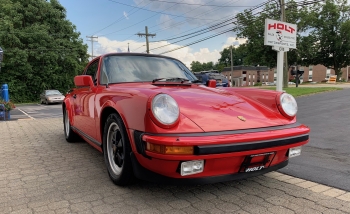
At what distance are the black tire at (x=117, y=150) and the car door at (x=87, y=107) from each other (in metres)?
0.54

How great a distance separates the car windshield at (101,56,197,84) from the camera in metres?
3.43

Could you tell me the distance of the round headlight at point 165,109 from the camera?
85.6 inches

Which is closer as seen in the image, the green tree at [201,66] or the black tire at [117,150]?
the black tire at [117,150]

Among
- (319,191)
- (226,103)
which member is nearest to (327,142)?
(319,191)

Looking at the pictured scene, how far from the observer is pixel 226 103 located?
2748mm

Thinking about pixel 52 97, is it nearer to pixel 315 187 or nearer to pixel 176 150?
pixel 176 150

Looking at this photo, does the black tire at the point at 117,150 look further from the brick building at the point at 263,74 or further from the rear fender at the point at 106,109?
the brick building at the point at 263,74

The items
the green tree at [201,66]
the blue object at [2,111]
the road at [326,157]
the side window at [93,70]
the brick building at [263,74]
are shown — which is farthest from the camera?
the green tree at [201,66]

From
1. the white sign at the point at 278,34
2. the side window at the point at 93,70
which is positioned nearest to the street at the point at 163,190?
the side window at the point at 93,70

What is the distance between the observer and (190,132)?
2.15 m

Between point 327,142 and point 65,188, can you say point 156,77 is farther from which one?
point 327,142

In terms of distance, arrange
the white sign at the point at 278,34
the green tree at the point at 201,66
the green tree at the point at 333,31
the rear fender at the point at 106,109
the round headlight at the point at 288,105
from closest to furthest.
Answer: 1. the rear fender at the point at 106,109
2. the round headlight at the point at 288,105
3. the white sign at the point at 278,34
4. the green tree at the point at 333,31
5. the green tree at the point at 201,66

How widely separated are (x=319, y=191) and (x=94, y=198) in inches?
89.0

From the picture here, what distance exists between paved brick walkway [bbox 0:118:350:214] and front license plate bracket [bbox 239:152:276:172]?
1.12 ft
